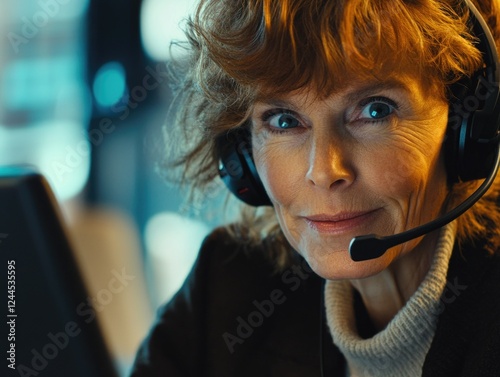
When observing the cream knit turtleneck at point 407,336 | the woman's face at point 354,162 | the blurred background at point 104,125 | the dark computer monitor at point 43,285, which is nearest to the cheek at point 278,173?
the woman's face at point 354,162

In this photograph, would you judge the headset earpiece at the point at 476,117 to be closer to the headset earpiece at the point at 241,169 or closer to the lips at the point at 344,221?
the lips at the point at 344,221

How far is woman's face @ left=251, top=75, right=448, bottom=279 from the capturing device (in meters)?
0.93

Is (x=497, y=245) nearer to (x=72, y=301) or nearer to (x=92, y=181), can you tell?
(x=72, y=301)

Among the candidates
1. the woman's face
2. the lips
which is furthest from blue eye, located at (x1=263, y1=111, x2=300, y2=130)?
the lips

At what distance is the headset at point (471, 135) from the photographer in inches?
34.7

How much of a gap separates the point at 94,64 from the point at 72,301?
182cm

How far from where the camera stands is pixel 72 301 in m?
0.73

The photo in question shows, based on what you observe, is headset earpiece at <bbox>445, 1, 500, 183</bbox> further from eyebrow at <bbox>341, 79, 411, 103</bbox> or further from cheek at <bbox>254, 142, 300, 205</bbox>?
cheek at <bbox>254, 142, 300, 205</bbox>

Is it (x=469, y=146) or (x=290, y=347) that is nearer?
(x=469, y=146)

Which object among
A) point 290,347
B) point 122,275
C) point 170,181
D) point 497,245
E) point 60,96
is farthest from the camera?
point 60,96

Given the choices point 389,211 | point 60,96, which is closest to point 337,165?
point 389,211

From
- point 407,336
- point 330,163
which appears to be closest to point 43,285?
point 330,163

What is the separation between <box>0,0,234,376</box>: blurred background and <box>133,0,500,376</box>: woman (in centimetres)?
99

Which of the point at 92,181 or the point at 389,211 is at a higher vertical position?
the point at 389,211
